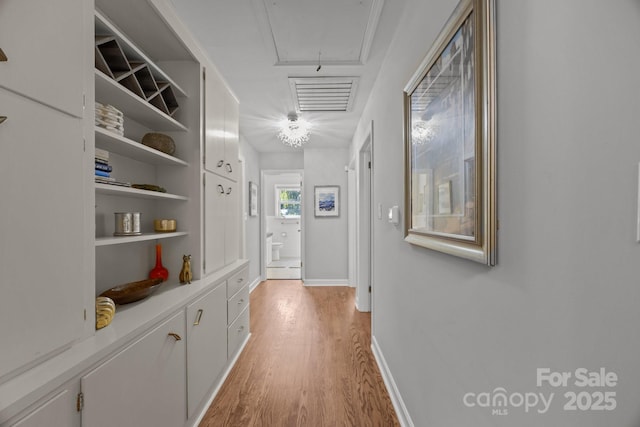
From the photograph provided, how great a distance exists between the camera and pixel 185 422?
1558 mm

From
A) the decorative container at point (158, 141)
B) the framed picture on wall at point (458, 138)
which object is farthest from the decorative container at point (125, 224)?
the framed picture on wall at point (458, 138)

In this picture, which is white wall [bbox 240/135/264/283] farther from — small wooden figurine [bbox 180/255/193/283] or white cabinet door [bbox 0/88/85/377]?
white cabinet door [bbox 0/88/85/377]

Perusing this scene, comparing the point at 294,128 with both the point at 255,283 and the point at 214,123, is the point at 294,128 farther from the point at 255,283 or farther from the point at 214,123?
the point at 255,283

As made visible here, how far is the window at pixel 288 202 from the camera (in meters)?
8.14

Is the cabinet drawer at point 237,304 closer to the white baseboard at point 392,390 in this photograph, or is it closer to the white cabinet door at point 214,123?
the white cabinet door at point 214,123

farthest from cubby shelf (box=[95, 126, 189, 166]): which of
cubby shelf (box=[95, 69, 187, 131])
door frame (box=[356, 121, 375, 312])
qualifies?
door frame (box=[356, 121, 375, 312])

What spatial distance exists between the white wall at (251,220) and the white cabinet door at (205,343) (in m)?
2.37

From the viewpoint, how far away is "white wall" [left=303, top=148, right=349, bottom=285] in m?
4.89

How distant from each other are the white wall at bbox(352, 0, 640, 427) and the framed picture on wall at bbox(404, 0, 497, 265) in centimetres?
3

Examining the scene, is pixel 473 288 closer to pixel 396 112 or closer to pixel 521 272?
pixel 521 272

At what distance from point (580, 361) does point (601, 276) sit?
18 cm

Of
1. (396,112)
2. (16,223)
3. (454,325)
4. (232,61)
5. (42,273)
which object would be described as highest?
(232,61)

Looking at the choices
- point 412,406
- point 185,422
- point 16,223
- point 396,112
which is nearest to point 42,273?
point 16,223

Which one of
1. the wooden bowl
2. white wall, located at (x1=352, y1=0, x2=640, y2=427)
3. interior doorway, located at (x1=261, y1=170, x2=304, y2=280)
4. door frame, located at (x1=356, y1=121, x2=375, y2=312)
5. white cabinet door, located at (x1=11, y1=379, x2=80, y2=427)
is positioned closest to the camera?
white wall, located at (x1=352, y1=0, x2=640, y2=427)
